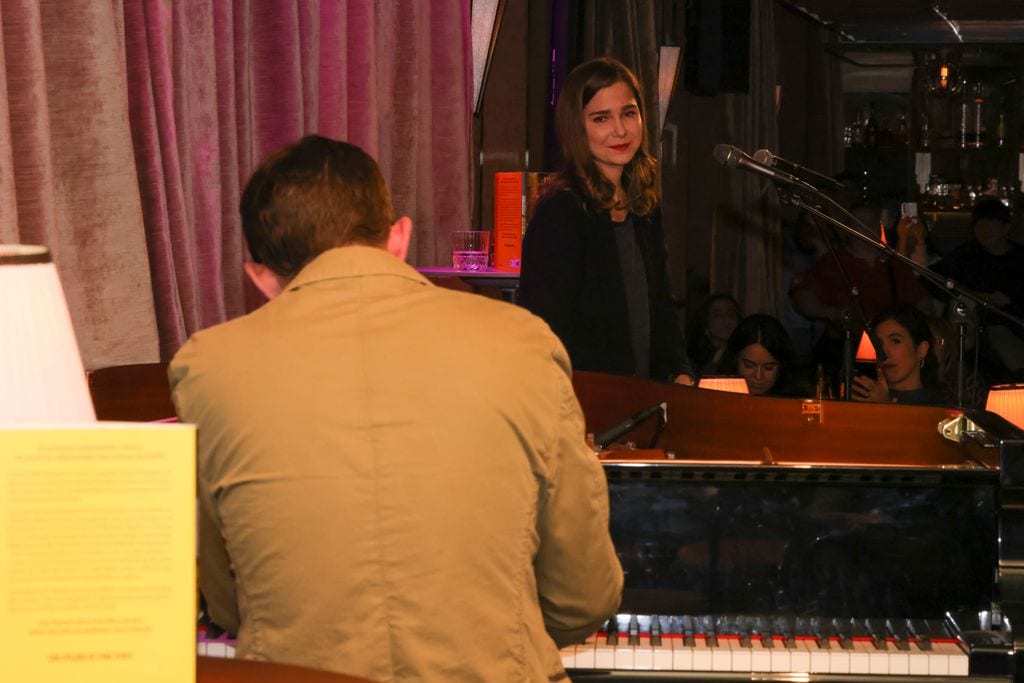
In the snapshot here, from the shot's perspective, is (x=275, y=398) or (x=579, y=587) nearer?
(x=275, y=398)

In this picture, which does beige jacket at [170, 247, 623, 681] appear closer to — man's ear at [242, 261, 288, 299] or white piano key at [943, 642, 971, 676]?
man's ear at [242, 261, 288, 299]

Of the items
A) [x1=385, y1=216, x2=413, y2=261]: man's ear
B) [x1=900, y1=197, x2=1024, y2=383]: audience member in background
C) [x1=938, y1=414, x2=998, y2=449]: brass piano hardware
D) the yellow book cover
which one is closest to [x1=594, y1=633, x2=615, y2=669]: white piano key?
[x1=938, y1=414, x2=998, y2=449]: brass piano hardware

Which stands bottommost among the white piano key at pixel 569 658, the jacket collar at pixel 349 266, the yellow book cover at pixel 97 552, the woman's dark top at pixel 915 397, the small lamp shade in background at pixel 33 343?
the white piano key at pixel 569 658

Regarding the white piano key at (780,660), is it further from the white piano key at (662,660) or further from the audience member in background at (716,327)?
the audience member in background at (716,327)

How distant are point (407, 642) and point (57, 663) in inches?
14.8

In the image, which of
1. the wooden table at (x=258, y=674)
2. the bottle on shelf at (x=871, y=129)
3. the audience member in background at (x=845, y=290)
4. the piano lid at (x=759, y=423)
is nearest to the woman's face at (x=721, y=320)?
the audience member in background at (x=845, y=290)

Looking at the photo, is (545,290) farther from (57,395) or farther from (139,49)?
(57,395)

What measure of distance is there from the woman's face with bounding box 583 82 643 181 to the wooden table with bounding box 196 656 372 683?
6.31 feet

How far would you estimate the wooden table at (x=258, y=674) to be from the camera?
1325mm

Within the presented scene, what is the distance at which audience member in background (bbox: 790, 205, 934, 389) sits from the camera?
Result: 19.3 feet

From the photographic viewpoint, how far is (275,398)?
1.37m

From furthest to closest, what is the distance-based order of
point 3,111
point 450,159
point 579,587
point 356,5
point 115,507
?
point 450,159, point 356,5, point 3,111, point 579,587, point 115,507

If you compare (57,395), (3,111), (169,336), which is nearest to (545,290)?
(169,336)

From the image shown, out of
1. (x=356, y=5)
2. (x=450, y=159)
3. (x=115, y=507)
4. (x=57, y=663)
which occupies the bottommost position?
(x=57, y=663)
